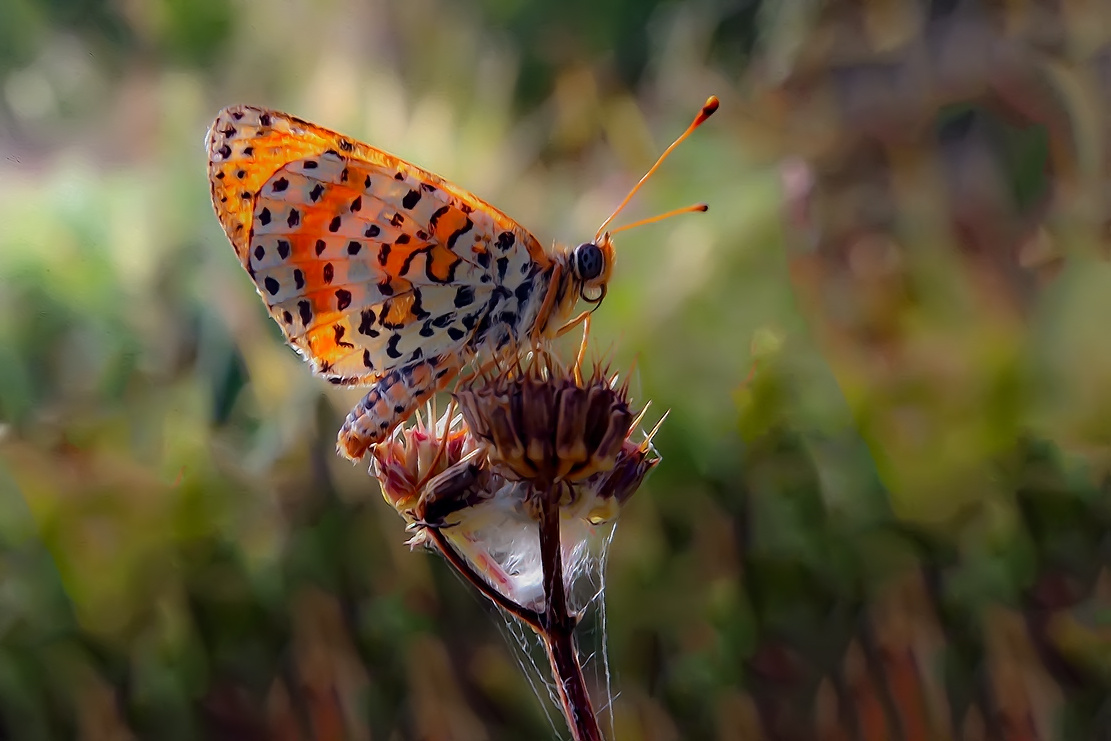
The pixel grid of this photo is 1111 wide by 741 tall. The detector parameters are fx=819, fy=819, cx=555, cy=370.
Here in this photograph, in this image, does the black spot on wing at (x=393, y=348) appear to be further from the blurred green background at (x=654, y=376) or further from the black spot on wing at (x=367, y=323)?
the blurred green background at (x=654, y=376)

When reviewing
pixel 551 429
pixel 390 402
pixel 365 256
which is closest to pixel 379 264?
pixel 365 256

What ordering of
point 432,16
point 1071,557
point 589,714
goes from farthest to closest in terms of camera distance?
point 432,16 → point 1071,557 → point 589,714

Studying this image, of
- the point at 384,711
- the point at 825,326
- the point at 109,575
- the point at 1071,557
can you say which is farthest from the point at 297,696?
the point at 1071,557

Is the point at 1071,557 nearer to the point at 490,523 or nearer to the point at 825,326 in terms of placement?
the point at 825,326

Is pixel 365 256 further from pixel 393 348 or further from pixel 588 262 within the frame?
pixel 588 262

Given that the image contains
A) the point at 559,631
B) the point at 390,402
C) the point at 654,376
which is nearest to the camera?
the point at 559,631

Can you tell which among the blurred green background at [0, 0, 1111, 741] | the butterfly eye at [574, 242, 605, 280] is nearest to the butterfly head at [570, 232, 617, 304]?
the butterfly eye at [574, 242, 605, 280]

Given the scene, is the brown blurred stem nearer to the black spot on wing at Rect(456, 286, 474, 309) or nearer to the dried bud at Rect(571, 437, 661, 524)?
the dried bud at Rect(571, 437, 661, 524)
